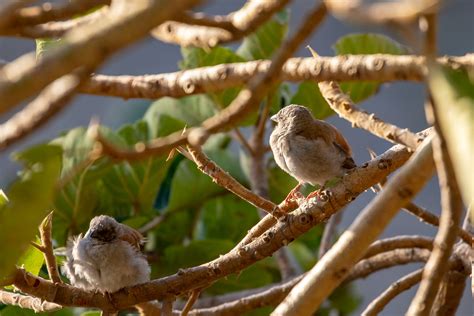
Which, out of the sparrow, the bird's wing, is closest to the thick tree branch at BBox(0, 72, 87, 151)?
the sparrow

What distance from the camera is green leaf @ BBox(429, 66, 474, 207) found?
688 mm

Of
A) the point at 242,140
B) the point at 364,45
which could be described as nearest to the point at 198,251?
the point at 242,140

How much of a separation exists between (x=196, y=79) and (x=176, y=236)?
1.55 metres

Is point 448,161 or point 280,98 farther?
point 280,98

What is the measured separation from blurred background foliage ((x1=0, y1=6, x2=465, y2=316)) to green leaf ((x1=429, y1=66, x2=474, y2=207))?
62.4 inches

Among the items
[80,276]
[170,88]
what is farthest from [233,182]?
[80,276]

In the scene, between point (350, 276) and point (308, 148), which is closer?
point (350, 276)

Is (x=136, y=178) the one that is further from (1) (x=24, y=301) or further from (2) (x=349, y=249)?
(2) (x=349, y=249)

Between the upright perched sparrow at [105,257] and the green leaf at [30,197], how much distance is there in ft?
4.55

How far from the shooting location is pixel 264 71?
0.90 meters

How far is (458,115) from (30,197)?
0.42 meters

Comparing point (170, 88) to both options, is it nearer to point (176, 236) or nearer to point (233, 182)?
point (233, 182)

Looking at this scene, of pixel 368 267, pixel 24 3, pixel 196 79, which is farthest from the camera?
pixel 368 267

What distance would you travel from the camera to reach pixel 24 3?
29.2 inches
